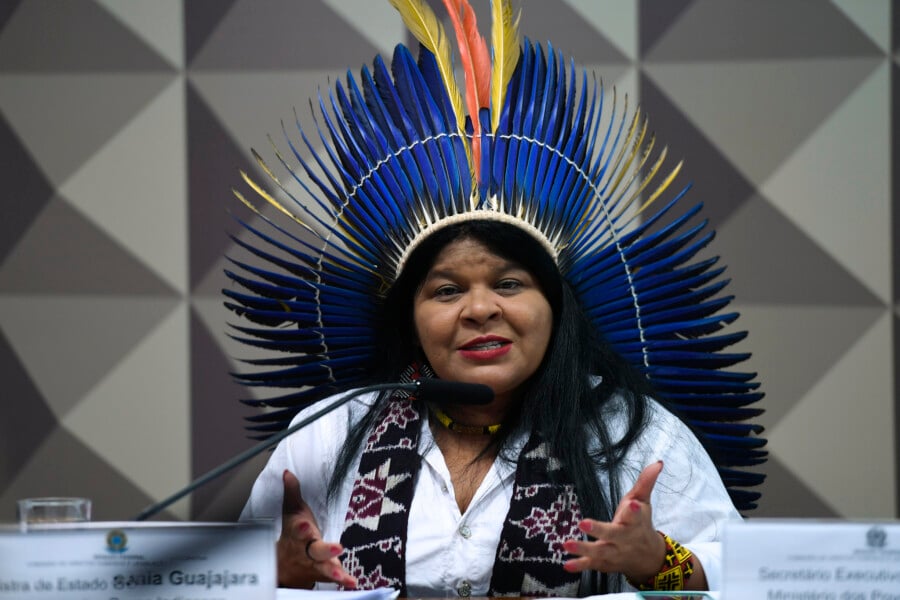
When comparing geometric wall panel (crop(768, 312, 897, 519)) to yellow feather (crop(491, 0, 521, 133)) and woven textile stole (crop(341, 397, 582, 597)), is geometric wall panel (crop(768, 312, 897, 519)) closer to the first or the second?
woven textile stole (crop(341, 397, 582, 597))

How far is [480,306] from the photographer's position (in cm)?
210

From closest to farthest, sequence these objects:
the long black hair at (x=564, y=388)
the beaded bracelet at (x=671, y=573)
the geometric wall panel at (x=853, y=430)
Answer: the beaded bracelet at (x=671, y=573) → the long black hair at (x=564, y=388) → the geometric wall panel at (x=853, y=430)

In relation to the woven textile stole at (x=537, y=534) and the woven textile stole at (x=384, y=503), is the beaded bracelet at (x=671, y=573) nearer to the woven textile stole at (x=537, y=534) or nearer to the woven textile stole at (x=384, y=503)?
the woven textile stole at (x=537, y=534)

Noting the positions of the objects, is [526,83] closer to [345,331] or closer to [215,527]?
[345,331]

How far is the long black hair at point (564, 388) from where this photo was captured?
2.08m

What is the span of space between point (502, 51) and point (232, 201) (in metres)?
0.97

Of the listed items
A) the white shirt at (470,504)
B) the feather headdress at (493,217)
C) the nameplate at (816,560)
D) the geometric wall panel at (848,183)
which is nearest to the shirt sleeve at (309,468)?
the white shirt at (470,504)

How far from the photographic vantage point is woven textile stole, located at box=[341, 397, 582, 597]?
1.96 m

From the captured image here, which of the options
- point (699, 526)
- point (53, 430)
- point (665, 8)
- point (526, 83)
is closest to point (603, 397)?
Result: point (699, 526)

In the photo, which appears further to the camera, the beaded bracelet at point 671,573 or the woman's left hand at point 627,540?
the beaded bracelet at point 671,573

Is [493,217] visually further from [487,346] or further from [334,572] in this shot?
[334,572]

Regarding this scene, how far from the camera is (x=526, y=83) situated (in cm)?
231

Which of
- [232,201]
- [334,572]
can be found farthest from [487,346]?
[232,201]

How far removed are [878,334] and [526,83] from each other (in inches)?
45.6
